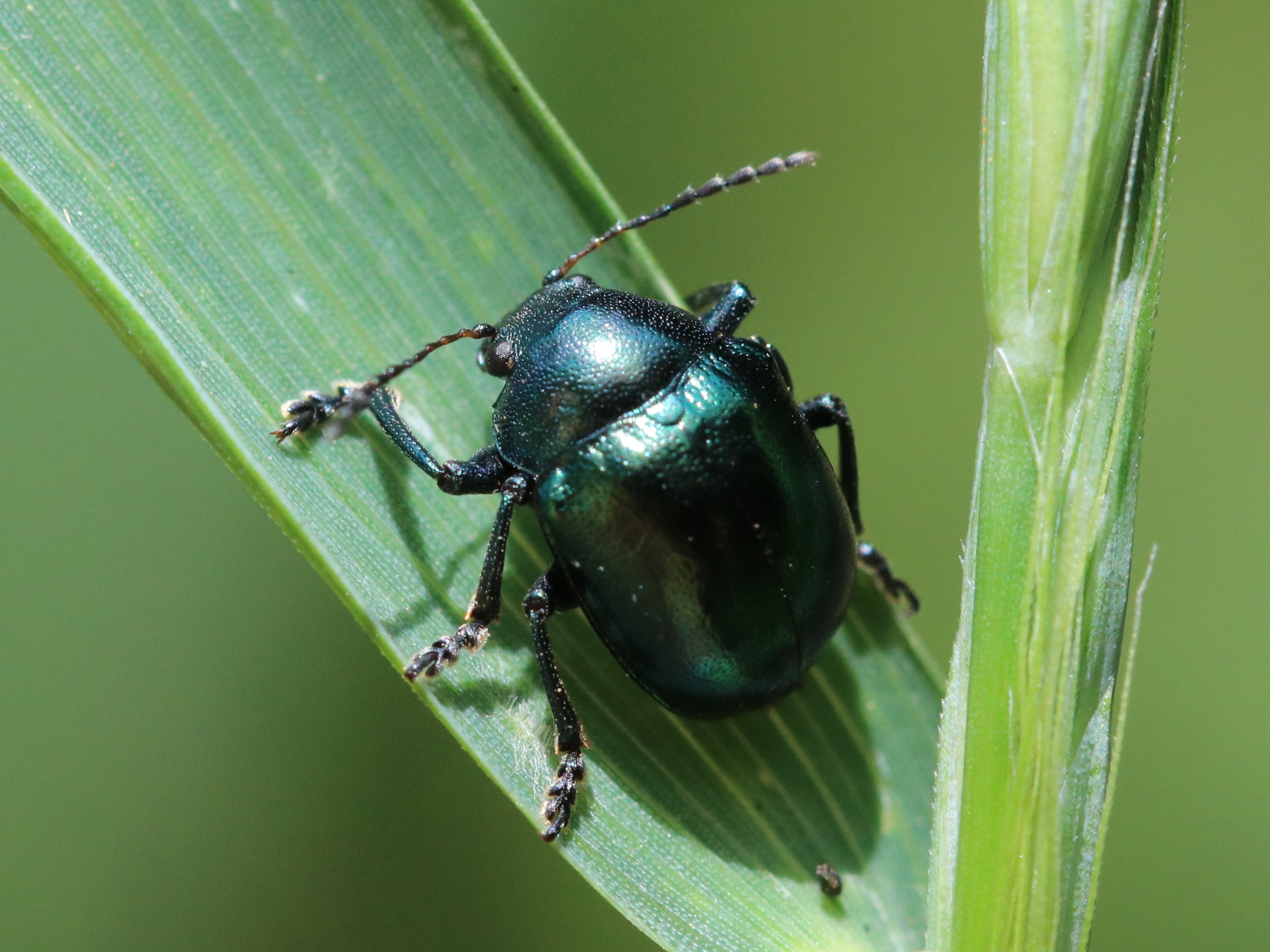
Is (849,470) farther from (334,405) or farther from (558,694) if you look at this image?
(334,405)

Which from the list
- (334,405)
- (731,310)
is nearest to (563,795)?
(334,405)

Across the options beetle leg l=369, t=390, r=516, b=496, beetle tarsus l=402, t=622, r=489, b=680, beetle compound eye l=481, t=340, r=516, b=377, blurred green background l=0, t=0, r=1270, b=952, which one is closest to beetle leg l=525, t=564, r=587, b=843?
beetle tarsus l=402, t=622, r=489, b=680

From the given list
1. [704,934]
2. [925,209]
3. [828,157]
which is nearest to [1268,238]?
[925,209]

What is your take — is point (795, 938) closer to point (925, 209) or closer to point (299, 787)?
point (299, 787)

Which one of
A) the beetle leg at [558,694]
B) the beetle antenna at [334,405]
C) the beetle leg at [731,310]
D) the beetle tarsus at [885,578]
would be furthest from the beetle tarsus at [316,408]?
the beetle tarsus at [885,578]

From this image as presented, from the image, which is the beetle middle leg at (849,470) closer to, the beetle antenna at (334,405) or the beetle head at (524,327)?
the beetle head at (524,327)
